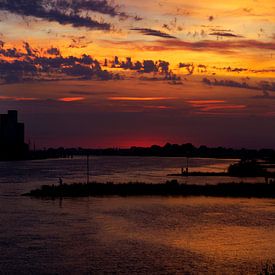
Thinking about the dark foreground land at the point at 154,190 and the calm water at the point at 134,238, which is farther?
the dark foreground land at the point at 154,190

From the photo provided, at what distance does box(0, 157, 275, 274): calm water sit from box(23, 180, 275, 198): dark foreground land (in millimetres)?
10312

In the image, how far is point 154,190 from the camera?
7762 centimetres

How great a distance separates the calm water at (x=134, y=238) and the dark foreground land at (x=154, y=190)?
33.8 ft


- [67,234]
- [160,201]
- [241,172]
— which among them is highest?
[67,234]

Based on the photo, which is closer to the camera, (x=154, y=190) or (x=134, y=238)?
(x=134, y=238)

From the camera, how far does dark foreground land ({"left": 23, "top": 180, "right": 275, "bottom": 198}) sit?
72894 millimetres

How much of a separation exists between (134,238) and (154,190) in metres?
38.7

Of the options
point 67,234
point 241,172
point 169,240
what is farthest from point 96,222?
point 241,172

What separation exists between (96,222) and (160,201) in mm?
20822

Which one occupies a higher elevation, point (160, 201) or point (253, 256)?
point (253, 256)

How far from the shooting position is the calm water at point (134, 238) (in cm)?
3023

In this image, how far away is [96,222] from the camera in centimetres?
4722

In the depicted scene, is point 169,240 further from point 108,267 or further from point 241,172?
point 241,172

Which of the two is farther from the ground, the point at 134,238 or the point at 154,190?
the point at 134,238
